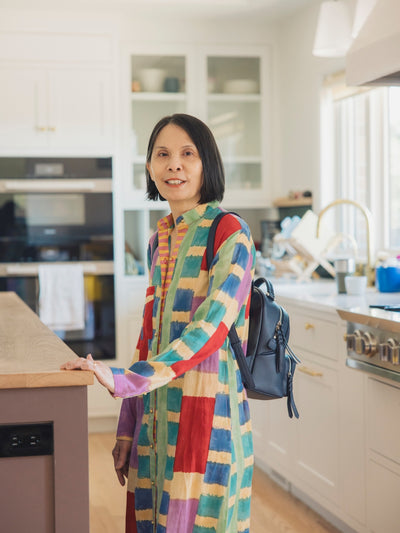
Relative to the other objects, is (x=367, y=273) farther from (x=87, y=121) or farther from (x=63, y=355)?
(x=63, y=355)

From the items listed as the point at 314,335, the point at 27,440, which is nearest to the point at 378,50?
the point at 314,335

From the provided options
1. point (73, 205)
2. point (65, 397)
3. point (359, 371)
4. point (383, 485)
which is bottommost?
point (383, 485)

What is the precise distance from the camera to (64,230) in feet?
15.0

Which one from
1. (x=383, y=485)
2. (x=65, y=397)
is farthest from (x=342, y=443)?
(x=65, y=397)

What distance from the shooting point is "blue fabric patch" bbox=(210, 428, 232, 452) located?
4.95 feet

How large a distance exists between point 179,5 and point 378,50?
208cm

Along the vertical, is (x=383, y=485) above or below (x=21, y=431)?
below

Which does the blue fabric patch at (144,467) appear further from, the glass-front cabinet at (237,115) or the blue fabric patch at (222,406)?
the glass-front cabinet at (237,115)

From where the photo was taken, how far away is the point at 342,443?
284cm

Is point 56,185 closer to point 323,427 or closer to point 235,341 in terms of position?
point 323,427

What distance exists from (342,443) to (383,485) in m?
0.33

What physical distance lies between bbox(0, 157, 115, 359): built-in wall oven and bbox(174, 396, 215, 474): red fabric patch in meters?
3.14

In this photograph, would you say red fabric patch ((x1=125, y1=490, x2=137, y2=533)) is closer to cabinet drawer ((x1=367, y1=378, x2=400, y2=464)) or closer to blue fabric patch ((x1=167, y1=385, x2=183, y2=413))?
blue fabric patch ((x1=167, y1=385, x2=183, y2=413))

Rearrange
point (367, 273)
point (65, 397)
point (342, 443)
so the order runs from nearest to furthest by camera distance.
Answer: point (65, 397) < point (342, 443) < point (367, 273)
